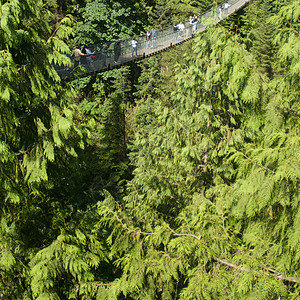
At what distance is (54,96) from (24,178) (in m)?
1.29

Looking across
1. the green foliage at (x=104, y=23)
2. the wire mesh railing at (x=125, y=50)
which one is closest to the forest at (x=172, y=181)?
the wire mesh railing at (x=125, y=50)

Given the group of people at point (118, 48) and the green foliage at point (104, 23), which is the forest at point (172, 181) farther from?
the green foliage at point (104, 23)

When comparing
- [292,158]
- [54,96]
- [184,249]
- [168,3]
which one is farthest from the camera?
[168,3]

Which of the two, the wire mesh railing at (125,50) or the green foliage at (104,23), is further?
the green foliage at (104,23)

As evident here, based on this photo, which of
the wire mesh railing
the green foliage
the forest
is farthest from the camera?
the green foliage

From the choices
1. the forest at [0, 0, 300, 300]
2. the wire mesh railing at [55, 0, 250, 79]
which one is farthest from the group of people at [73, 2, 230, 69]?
the forest at [0, 0, 300, 300]

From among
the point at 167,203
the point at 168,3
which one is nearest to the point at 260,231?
the point at 167,203

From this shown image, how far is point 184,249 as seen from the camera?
10.7ft

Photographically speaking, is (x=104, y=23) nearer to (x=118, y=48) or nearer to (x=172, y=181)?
(x=118, y=48)

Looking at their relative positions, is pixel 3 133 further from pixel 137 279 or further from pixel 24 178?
pixel 137 279

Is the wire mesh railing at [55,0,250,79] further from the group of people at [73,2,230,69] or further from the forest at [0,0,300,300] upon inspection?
the forest at [0,0,300,300]

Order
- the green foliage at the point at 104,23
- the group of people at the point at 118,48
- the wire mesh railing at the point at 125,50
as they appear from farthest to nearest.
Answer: the green foliage at the point at 104,23 < the group of people at the point at 118,48 < the wire mesh railing at the point at 125,50

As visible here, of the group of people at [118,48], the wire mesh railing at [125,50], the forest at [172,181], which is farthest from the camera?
the group of people at [118,48]

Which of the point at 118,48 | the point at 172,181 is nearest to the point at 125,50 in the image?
the point at 118,48
